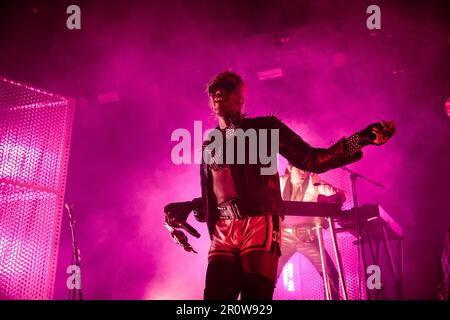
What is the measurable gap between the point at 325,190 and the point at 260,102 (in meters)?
4.13

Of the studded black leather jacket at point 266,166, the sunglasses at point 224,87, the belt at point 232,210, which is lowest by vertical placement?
the belt at point 232,210

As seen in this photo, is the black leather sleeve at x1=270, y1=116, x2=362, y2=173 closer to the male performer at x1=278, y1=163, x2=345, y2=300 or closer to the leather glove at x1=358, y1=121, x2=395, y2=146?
the leather glove at x1=358, y1=121, x2=395, y2=146

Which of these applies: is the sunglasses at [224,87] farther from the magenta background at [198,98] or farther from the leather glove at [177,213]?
the magenta background at [198,98]

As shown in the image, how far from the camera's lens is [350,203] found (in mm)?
7168

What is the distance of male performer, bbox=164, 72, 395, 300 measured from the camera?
259 cm

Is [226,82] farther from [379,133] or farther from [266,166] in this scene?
[379,133]

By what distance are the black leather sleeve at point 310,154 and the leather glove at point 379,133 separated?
161 mm

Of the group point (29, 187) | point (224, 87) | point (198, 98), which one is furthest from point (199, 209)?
point (198, 98)

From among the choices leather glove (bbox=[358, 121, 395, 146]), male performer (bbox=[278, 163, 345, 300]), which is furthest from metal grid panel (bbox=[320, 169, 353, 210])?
leather glove (bbox=[358, 121, 395, 146])

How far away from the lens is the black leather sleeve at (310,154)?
2756 millimetres

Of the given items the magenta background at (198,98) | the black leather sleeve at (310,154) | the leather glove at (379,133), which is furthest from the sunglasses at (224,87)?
the magenta background at (198,98)

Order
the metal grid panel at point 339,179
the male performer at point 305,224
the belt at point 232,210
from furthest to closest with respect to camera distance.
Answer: the metal grid panel at point 339,179
the male performer at point 305,224
the belt at point 232,210

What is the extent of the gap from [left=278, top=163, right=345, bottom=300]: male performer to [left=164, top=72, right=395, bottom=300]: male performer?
209 centimetres
